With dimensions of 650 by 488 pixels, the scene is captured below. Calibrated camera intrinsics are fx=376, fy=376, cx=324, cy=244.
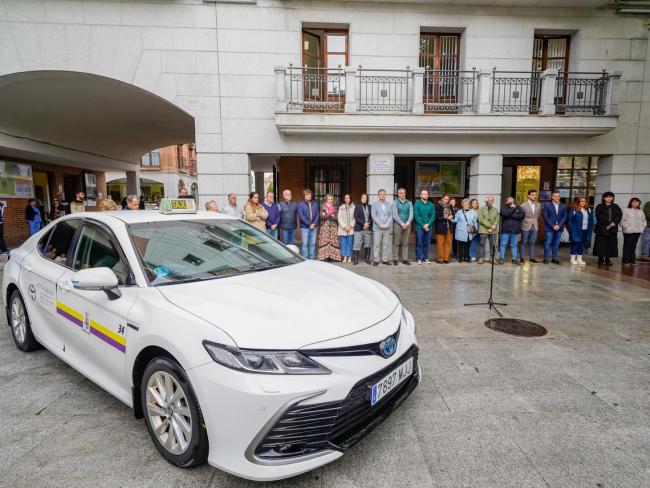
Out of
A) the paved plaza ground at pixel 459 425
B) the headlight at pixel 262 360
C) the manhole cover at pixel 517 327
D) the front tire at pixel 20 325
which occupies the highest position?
the headlight at pixel 262 360

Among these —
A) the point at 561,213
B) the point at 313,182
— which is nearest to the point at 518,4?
the point at 561,213

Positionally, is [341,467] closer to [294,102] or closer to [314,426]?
[314,426]

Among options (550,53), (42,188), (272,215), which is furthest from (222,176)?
(42,188)

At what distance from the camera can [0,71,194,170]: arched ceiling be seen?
1070 cm

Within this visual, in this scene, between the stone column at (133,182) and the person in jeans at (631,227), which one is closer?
the person in jeans at (631,227)

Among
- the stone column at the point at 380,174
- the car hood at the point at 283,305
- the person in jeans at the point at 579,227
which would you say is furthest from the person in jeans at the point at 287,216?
the person in jeans at the point at 579,227

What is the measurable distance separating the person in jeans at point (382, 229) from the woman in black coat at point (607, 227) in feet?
18.3

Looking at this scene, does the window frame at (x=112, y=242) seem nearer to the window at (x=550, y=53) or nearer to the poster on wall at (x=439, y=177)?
the poster on wall at (x=439, y=177)

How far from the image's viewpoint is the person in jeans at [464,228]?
10.3m

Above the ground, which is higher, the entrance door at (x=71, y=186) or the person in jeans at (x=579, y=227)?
the entrance door at (x=71, y=186)

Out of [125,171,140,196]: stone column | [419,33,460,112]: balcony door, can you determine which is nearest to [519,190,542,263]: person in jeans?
[419,33,460,112]: balcony door

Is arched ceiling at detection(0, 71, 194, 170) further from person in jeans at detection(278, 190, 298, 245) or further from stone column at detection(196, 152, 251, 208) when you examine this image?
person in jeans at detection(278, 190, 298, 245)

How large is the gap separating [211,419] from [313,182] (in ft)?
42.3

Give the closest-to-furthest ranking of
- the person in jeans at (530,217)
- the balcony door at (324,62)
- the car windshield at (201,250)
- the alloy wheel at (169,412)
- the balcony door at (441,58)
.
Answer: the alloy wheel at (169,412)
the car windshield at (201,250)
the person in jeans at (530,217)
the balcony door at (324,62)
the balcony door at (441,58)
